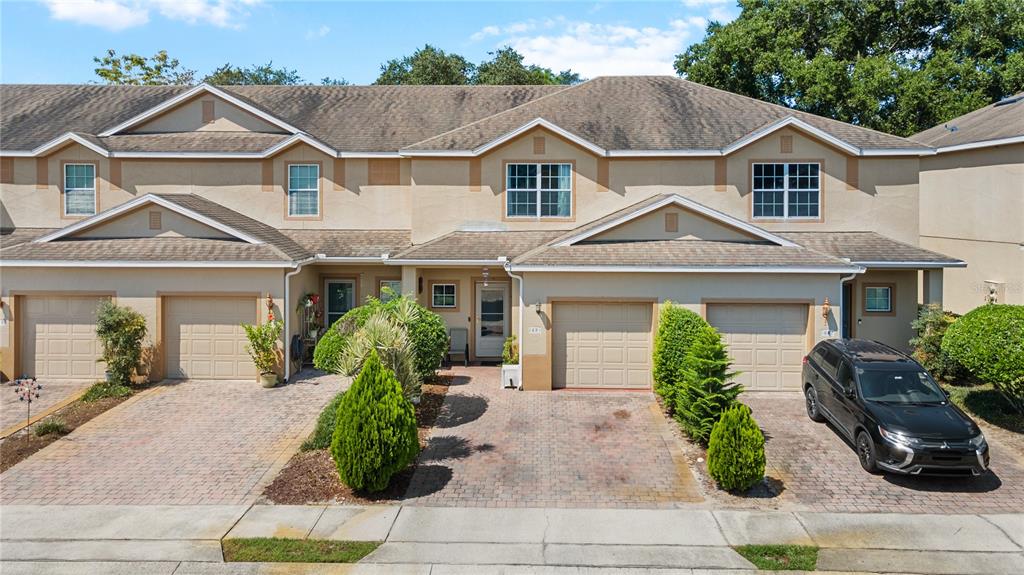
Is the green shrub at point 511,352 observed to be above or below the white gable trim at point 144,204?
below

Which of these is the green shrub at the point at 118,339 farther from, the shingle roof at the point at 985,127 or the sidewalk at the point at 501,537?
the shingle roof at the point at 985,127

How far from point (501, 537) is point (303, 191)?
1471cm

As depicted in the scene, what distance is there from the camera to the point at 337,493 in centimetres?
1023

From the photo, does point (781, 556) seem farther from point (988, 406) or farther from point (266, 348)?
point (266, 348)

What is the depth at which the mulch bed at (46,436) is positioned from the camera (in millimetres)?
11836

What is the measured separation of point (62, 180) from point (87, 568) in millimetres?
16471

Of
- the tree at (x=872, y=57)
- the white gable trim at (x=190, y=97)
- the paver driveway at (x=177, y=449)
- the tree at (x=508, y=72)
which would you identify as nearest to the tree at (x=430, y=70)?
the tree at (x=508, y=72)

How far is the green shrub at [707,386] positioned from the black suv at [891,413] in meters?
2.13

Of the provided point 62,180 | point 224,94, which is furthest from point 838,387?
point 62,180

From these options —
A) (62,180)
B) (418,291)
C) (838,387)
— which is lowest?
(838,387)

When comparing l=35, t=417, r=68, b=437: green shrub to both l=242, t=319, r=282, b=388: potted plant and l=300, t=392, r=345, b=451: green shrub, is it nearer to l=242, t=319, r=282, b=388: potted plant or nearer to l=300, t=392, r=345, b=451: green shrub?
l=242, t=319, r=282, b=388: potted plant

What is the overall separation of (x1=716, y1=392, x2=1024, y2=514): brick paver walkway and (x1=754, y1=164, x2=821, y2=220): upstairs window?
27.9 ft

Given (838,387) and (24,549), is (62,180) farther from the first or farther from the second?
(838,387)

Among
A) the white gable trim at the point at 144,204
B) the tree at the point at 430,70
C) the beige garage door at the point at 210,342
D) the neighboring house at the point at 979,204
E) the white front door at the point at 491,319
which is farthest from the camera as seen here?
the tree at the point at 430,70
